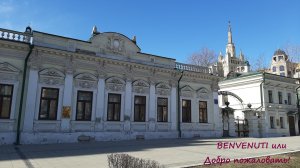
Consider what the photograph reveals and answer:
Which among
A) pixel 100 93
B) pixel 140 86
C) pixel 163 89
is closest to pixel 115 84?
pixel 100 93

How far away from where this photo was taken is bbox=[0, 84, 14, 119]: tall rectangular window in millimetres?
15062

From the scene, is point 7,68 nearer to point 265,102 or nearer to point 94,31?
point 94,31

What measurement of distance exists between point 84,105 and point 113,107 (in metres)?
2.29

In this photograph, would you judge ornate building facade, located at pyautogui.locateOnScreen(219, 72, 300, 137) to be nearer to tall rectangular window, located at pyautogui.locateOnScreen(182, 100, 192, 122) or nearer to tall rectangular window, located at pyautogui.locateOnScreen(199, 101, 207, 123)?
tall rectangular window, located at pyautogui.locateOnScreen(199, 101, 207, 123)

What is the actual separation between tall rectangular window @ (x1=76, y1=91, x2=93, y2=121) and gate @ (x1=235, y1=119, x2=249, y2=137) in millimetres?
16216

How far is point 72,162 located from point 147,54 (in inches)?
549

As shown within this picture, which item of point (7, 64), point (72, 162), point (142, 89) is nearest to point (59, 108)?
point (7, 64)

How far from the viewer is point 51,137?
1612cm

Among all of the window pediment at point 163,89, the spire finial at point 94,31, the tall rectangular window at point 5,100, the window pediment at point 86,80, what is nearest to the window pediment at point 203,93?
the window pediment at point 163,89

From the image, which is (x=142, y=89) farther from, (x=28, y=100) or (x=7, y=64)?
(x=7, y=64)

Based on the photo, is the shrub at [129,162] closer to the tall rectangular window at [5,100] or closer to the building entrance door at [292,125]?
the tall rectangular window at [5,100]

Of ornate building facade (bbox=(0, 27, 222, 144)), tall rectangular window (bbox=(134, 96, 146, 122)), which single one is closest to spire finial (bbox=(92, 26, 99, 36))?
ornate building facade (bbox=(0, 27, 222, 144))

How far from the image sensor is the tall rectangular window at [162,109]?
70.2ft

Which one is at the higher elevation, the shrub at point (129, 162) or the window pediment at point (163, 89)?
the window pediment at point (163, 89)
